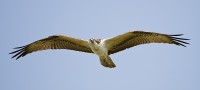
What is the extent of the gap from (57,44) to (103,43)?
148 cm

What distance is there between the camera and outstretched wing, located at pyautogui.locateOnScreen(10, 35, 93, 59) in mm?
14953

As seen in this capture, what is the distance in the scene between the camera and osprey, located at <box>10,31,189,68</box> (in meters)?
14.5

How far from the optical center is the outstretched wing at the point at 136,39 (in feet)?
47.5

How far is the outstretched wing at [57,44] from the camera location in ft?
49.1

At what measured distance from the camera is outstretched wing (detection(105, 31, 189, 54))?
47.5ft

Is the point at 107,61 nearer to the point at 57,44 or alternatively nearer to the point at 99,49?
the point at 99,49

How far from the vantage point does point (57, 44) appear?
1511cm

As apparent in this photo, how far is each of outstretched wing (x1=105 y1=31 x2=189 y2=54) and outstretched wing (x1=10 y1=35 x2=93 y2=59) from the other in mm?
778

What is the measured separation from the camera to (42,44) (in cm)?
1517

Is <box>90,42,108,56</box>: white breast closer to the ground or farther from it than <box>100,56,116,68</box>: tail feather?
farther from it

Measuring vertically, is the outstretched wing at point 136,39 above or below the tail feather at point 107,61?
above

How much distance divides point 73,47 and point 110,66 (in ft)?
4.51

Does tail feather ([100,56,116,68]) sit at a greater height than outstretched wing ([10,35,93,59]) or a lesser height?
lesser

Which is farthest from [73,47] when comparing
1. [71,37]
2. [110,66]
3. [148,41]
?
[148,41]
